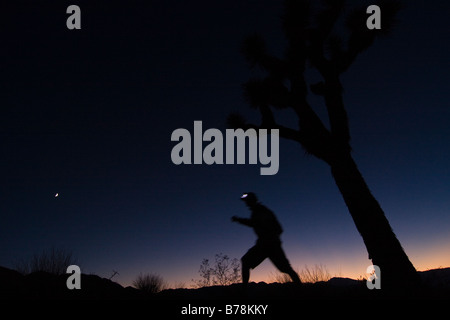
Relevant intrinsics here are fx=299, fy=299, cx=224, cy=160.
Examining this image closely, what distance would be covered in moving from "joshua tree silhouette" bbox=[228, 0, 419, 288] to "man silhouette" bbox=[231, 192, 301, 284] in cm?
202

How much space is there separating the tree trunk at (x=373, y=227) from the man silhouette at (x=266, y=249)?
1.83m

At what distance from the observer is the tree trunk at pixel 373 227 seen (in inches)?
220

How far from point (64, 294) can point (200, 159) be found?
3.88 m

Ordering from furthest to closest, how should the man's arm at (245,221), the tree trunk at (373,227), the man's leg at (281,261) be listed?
1. the tree trunk at (373,227)
2. the man's arm at (245,221)
3. the man's leg at (281,261)

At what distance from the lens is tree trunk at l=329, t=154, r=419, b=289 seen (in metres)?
5.58

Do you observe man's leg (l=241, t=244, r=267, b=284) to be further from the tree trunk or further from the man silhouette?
the tree trunk

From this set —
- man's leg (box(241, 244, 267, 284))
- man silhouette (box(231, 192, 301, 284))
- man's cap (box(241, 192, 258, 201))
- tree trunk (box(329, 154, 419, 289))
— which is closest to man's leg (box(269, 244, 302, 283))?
man silhouette (box(231, 192, 301, 284))

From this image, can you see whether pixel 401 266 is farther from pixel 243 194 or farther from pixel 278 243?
pixel 243 194

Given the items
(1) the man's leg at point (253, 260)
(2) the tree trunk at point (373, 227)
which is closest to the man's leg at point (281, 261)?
(1) the man's leg at point (253, 260)

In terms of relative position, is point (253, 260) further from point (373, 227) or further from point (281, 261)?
point (373, 227)

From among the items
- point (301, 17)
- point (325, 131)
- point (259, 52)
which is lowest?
point (325, 131)

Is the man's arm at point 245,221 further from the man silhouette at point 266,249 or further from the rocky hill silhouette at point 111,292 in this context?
the rocky hill silhouette at point 111,292
